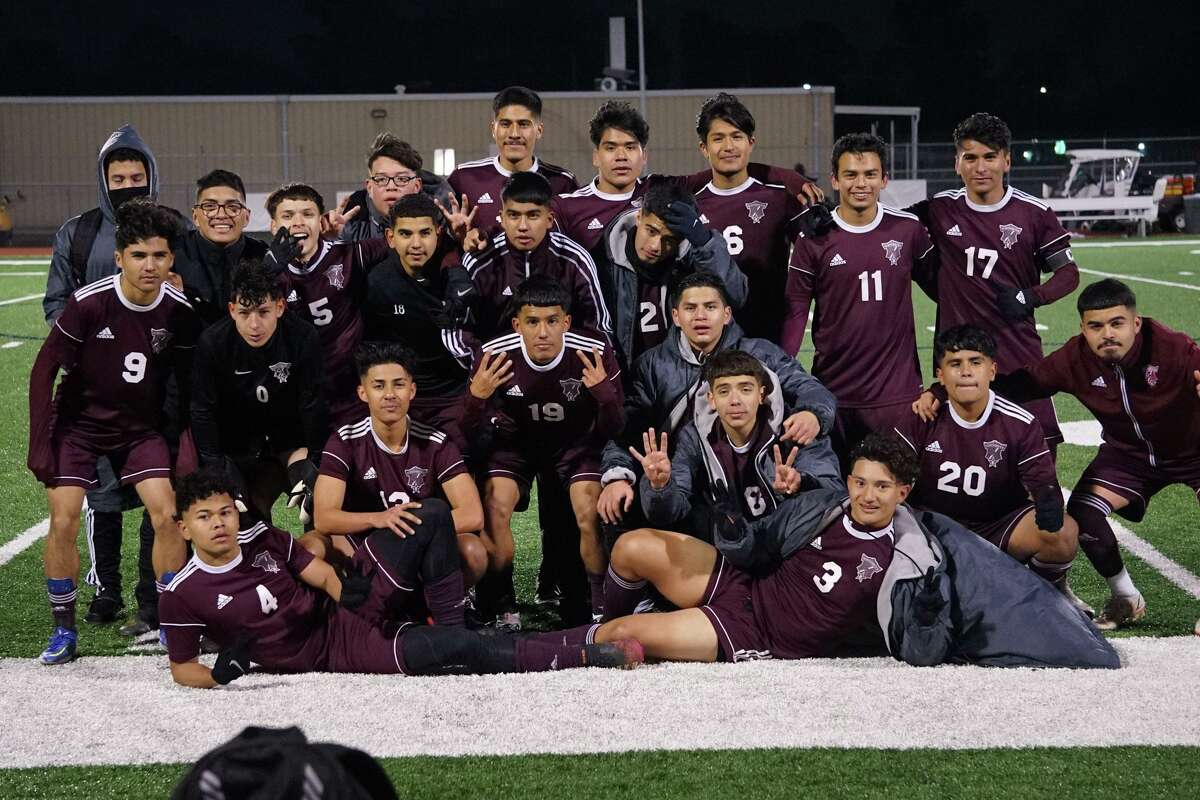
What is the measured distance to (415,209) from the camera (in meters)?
5.41

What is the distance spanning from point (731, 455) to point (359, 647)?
151cm

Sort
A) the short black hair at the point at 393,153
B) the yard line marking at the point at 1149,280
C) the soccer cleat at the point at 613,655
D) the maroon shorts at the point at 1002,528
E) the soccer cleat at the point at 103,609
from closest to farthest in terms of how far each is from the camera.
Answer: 1. the soccer cleat at the point at 613,655
2. the maroon shorts at the point at 1002,528
3. the soccer cleat at the point at 103,609
4. the short black hair at the point at 393,153
5. the yard line marking at the point at 1149,280

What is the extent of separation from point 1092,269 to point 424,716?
727 inches

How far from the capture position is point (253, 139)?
113ft

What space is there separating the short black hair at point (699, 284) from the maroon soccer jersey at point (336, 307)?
1.41 meters

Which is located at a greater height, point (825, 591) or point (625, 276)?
point (625, 276)

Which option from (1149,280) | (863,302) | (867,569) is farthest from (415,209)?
(1149,280)

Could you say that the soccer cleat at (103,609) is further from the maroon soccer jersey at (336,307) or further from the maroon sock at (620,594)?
the maroon sock at (620,594)

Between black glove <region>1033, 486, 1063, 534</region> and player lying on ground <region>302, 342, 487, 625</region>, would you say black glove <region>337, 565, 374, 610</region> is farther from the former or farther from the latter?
black glove <region>1033, 486, 1063, 534</region>

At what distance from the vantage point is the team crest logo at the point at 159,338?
498 centimetres

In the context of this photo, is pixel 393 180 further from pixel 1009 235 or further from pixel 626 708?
pixel 626 708

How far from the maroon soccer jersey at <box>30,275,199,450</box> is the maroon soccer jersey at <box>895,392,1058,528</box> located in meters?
2.90

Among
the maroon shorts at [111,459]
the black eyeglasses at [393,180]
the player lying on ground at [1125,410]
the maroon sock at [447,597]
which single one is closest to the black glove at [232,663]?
the maroon sock at [447,597]

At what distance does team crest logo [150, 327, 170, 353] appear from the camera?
4.98 meters
